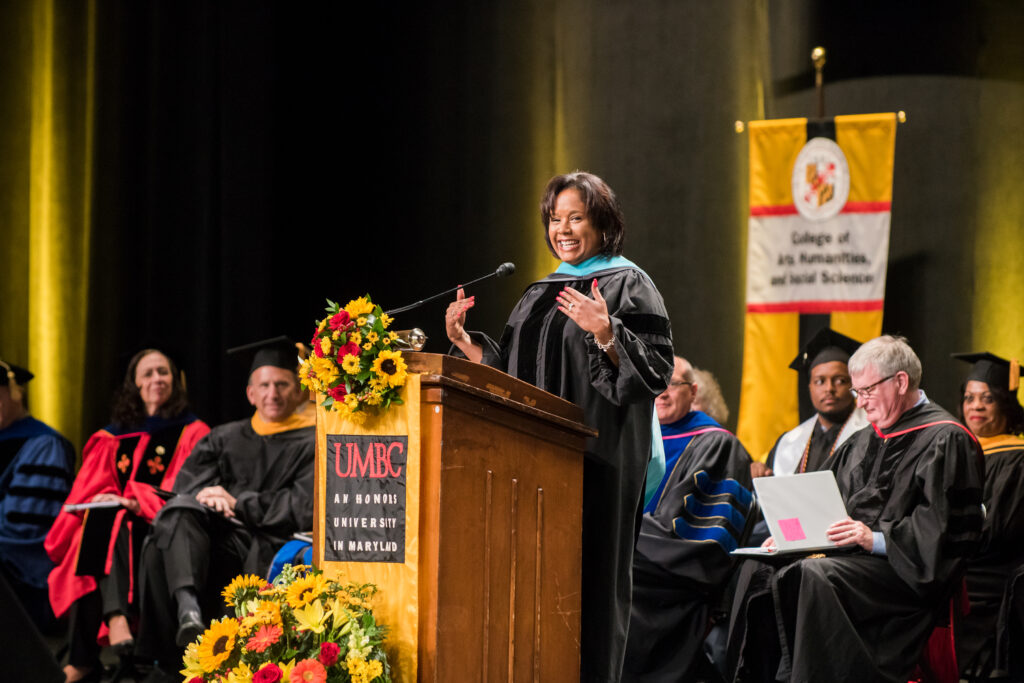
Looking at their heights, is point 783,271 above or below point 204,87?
below

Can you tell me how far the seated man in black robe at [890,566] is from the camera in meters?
4.14

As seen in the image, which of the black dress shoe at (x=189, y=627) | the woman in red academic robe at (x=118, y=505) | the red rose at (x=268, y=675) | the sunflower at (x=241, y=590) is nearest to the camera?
the red rose at (x=268, y=675)

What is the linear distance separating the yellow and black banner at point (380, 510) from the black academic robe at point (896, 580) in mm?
2368

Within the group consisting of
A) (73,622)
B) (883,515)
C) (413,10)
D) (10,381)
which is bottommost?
(73,622)

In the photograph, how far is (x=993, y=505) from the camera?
5090 mm

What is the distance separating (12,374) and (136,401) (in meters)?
0.82

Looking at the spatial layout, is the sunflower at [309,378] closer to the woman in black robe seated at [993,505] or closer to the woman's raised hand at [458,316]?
the woman's raised hand at [458,316]

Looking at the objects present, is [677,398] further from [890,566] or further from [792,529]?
[890,566]

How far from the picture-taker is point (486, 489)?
7.71 feet

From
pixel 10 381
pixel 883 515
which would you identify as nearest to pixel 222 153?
pixel 10 381

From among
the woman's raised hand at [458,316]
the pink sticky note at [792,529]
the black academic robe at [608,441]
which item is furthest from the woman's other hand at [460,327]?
the pink sticky note at [792,529]

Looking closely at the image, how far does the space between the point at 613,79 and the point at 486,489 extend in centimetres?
543

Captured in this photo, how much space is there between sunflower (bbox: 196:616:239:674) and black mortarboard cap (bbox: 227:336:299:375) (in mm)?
3501

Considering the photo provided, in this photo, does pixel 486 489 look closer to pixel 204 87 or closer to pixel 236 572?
pixel 236 572
